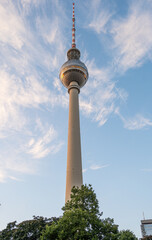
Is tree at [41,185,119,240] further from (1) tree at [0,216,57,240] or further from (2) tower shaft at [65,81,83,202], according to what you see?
(2) tower shaft at [65,81,83,202]

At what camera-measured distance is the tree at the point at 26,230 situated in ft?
128

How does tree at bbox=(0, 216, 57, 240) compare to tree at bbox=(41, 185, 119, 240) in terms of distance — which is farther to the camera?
tree at bbox=(0, 216, 57, 240)

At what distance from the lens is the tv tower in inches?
2029

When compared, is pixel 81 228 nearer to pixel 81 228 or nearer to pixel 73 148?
pixel 81 228

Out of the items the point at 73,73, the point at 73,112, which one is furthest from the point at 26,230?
the point at 73,73

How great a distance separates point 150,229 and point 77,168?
3279 inches

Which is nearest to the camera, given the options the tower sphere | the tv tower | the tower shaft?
the tower shaft

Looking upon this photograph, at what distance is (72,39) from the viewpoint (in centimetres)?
8262

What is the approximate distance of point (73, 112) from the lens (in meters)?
62.6

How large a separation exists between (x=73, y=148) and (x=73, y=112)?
12.1 metres

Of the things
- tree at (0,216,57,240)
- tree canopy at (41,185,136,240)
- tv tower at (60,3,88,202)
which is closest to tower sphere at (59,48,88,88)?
tv tower at (60,3,88,202)

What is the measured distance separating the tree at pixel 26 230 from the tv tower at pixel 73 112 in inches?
344

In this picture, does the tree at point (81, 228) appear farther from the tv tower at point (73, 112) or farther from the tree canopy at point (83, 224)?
the tv tower at point (73, 112)

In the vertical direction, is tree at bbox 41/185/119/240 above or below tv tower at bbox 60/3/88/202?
below
